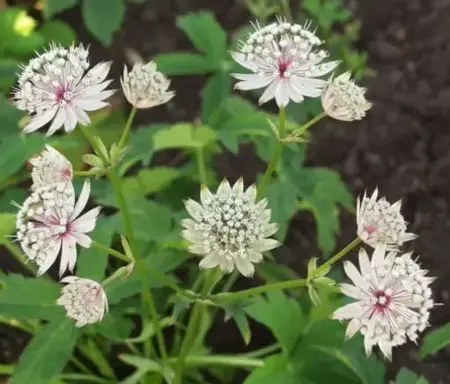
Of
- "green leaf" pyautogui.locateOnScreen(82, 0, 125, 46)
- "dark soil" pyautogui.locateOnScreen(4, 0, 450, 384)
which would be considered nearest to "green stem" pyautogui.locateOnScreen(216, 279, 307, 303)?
"dark soil" pyautogui.locateOnScreen(4, 0, 450, 384)

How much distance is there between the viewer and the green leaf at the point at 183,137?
3.79ft

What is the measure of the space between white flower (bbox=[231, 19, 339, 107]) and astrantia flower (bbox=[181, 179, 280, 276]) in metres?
0.12

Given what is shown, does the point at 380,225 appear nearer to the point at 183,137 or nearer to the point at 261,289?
the point at 261,289

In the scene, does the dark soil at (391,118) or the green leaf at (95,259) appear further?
the dark soil at (391,118)

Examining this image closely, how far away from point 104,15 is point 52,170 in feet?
2.56

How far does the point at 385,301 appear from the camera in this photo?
719 millimetres

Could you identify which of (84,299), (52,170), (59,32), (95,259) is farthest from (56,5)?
(84,299)

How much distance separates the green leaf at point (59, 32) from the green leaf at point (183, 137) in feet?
1.89

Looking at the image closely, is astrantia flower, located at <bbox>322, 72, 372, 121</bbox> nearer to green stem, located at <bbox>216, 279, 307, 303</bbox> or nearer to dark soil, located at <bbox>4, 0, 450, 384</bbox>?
green stem, located at <bbox>216, 279, 307, 303</bbox>

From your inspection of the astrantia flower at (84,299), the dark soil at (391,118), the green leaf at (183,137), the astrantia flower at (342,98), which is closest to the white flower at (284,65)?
the astrantia flower at (342,98)

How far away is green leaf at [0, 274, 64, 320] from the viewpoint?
3.01 feet

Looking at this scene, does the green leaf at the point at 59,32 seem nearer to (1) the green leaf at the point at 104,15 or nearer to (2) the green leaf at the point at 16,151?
(1) the green leaf at the point at 104,15

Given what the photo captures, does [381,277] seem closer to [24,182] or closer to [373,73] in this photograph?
[24,182]

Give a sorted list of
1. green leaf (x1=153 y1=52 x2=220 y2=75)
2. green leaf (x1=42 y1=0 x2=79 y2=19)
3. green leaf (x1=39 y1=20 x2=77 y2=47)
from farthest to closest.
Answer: green leaf (x1=39 y1=20 x2=77 y2=47), green leaf (x1=42 y1=0 x2=79 y2=19), green leaf (x1=153 y1=52 x2=220 y2=75)
